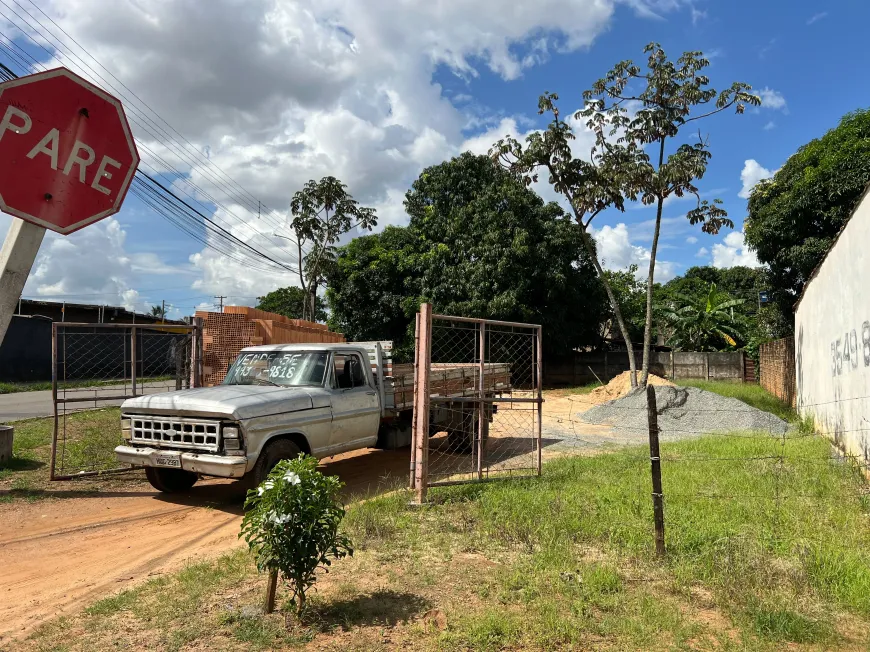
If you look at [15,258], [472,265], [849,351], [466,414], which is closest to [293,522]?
[15,258]

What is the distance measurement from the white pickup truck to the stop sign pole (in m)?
1.95

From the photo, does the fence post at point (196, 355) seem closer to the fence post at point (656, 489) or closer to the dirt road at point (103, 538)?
the dirt road at point (103, 538)

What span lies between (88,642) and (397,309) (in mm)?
24943

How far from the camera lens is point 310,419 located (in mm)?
7207

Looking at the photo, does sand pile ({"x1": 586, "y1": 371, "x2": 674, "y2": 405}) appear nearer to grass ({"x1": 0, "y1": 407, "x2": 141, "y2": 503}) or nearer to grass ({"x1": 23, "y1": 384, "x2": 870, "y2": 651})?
grass ({"x1": 23, "y1": 384, "x2": 870, "y2": 651})

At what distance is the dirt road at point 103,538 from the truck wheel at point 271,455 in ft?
1.71

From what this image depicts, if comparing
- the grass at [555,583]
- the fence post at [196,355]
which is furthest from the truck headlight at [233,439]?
the fence post at [196,355]

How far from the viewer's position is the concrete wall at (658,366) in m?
26.7

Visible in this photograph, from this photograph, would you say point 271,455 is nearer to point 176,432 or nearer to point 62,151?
point 176,432

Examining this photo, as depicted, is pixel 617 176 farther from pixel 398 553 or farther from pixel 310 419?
pixel 398 553

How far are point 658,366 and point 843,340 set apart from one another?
18.8 metres

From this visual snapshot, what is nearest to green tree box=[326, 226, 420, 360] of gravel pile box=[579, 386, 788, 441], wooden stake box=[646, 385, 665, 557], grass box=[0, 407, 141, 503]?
gravel pile box=[579, 386, 788, 441]

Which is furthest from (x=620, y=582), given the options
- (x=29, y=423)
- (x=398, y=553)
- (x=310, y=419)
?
(x=29, y=423)

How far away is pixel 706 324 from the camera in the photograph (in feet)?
95.0
